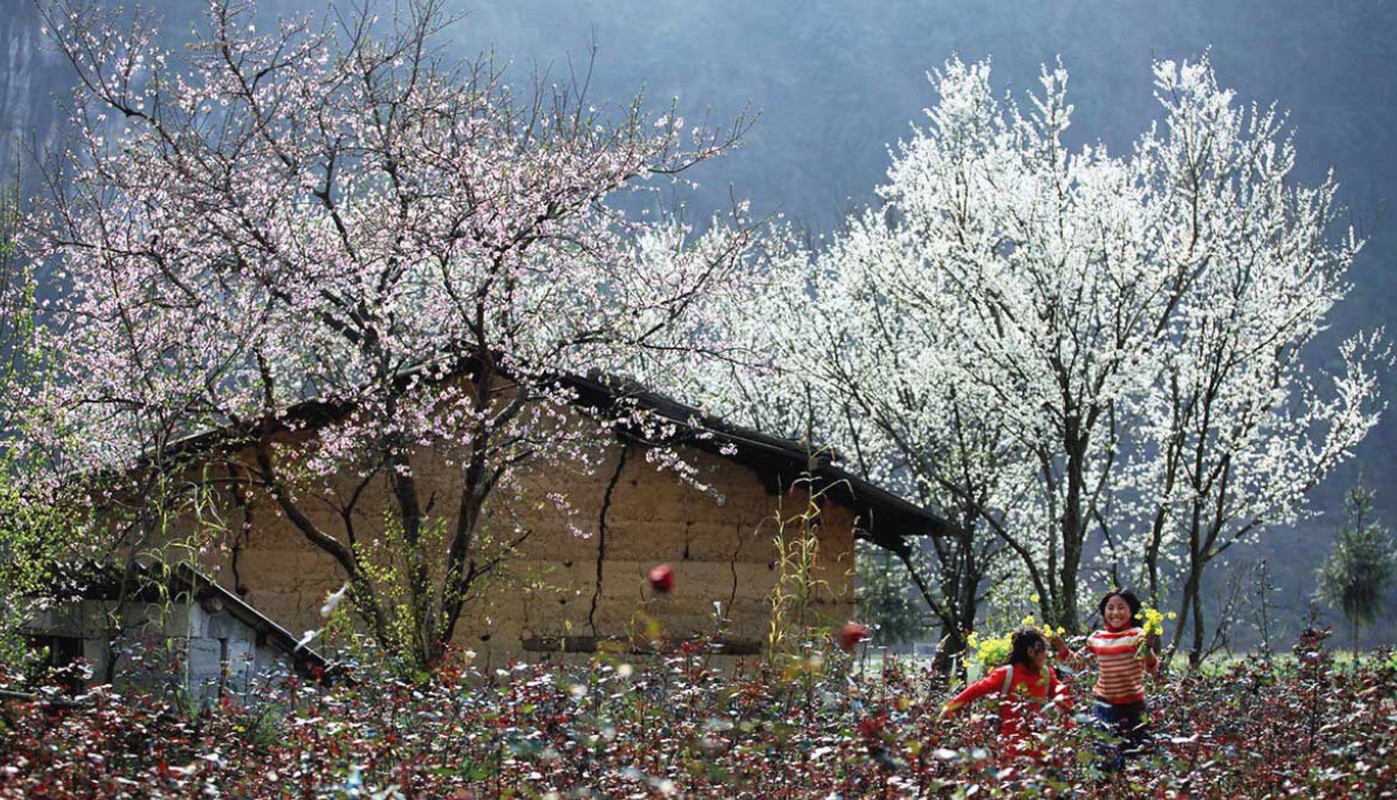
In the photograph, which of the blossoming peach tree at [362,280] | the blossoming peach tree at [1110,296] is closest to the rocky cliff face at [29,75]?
the blossoming peach tree at [1110,296]

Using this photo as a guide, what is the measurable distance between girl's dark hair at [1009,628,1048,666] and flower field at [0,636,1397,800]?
722 millimetres

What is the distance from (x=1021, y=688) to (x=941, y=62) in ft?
349

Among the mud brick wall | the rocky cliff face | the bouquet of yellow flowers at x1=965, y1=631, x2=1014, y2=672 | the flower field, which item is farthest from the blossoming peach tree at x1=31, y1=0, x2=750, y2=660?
the rocky cliff face

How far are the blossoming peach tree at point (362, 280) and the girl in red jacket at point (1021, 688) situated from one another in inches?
206

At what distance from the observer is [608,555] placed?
14.2m

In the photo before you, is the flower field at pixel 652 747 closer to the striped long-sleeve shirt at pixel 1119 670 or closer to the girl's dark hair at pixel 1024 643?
the striped long-sleeve shirt at pixel 1119 670

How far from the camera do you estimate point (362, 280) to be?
13477 millimetres

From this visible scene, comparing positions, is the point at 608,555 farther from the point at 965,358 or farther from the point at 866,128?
the point at 866,128

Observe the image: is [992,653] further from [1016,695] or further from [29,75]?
[29,75]

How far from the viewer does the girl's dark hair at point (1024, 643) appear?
8.27 m

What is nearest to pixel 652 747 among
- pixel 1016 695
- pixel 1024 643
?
pixel 1016 695

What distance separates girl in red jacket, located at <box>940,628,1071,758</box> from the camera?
7125 mm

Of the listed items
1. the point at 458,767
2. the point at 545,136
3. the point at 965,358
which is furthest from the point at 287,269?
the point at 965,358

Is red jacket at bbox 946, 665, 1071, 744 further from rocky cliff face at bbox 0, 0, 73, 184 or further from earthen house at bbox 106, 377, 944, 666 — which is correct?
rocky cliff face at bbox 0, 0, 73, 184
